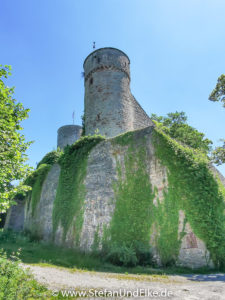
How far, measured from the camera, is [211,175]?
8805mm

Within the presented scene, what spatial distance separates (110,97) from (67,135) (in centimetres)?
1717

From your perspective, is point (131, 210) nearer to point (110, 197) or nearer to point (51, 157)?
point (110, 197)

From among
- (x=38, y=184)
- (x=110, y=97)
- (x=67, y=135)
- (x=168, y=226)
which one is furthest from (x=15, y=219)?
(x=168, y=226)

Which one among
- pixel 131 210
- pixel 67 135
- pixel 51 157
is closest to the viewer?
pixel 131 210

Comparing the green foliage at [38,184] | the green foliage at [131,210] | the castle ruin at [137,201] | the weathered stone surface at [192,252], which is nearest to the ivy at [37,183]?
the green foliage at [38,184]

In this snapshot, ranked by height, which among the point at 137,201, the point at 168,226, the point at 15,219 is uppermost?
the point at 137,201

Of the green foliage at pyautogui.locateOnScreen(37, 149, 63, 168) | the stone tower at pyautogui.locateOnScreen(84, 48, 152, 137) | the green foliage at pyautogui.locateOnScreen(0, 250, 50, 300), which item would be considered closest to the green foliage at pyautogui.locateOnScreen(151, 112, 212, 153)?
the stone tower at pyautogui.locateOnScreen(84, 48, 152, 137)

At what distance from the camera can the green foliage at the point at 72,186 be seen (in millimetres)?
10773

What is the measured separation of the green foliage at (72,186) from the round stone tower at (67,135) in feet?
59.2

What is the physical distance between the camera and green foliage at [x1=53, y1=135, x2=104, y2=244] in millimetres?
10773

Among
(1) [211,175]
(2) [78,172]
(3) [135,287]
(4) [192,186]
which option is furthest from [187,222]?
(2) [78,172]

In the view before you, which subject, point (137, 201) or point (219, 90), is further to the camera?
point (219, 90)

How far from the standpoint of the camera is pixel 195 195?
844 centimetres

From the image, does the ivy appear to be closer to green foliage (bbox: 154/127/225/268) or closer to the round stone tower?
green foliage (bbox: 154/127/225/268)
